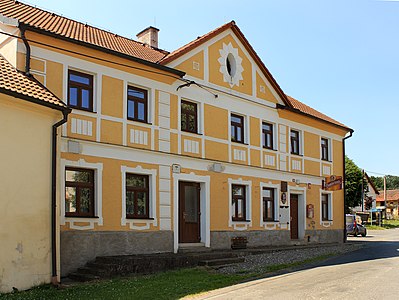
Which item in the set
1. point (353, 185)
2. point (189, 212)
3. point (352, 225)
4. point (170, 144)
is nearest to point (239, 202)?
point (189, 212)

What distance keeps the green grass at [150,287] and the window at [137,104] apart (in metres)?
5.66

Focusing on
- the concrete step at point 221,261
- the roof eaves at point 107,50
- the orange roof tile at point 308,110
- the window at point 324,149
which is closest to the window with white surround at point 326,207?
the window at point 324,149

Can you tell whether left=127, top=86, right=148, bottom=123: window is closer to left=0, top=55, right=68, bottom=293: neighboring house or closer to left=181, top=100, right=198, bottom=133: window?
left=181, top=100, right=198, bottom=133: window

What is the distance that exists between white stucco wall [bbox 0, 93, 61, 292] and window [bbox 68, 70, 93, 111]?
8.82 feet

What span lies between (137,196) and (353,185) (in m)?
42.6

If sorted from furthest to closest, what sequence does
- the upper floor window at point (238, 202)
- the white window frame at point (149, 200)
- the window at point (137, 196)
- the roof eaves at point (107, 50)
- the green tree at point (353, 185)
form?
the green tree at point (353, 185)
the upper floor window at point (238, 202)
the window at point (137, 196)
the white window frame at point (149, 200)
the roof eaves at point (107, 50)

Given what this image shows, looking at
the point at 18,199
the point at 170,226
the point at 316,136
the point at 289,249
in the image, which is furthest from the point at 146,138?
the point at 316,136

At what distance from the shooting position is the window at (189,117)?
1912cm

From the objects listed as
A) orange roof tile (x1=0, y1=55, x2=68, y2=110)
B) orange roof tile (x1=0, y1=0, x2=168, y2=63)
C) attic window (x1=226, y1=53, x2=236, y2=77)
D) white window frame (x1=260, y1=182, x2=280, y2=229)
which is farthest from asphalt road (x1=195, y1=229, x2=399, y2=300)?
attic window (x1=226, y1=53, x2=236, y2=77)

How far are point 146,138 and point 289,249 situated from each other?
884 centimetres

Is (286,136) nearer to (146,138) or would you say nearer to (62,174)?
(146,138)

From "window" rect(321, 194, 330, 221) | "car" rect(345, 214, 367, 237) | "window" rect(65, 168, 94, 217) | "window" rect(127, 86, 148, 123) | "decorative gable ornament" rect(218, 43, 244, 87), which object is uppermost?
"decorative gable ornament" rect(218, 43, 244, 87)

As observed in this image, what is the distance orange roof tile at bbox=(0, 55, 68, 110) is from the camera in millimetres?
11714

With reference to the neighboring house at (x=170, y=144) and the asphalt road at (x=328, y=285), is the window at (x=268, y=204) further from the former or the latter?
the asphalt road at (x=328, y=285)
